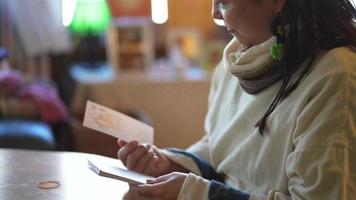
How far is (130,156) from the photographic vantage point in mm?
1322

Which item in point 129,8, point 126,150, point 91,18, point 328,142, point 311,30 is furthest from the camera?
point 129,8

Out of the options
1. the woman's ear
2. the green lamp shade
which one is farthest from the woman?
the green lamp shade

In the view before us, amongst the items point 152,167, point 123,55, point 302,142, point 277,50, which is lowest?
point 123,55

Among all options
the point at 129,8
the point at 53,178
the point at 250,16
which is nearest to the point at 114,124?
the point at 53,178

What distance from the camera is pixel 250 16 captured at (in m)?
1.12

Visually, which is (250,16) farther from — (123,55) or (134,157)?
(123,55)

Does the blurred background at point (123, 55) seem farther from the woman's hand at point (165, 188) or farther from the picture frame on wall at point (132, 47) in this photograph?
the woman's hand at point (165, 188)

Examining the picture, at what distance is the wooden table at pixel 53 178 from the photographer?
3.82ft

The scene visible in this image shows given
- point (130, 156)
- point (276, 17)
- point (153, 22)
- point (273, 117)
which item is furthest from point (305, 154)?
point (153, 22)

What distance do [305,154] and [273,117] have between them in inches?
6.0

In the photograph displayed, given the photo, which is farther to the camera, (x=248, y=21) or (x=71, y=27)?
(x=71, y=27)

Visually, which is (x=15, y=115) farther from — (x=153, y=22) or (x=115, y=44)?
(x=153, y=22)

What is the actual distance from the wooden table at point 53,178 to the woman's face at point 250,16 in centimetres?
38

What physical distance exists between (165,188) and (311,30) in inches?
15.6
